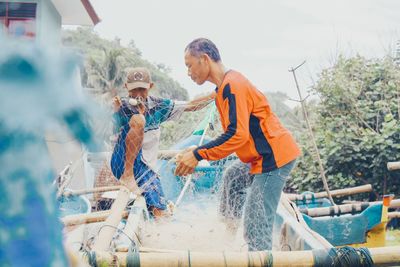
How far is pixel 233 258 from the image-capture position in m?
1.72

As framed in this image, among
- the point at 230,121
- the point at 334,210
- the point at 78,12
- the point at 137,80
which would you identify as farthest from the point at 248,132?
the point at 78,12

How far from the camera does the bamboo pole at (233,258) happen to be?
167cm

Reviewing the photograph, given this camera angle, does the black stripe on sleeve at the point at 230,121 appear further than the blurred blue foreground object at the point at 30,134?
Yes

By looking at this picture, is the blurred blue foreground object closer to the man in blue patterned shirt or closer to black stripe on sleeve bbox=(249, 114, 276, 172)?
black stripe on sleeve bbox=(249, 114, 276, 172)

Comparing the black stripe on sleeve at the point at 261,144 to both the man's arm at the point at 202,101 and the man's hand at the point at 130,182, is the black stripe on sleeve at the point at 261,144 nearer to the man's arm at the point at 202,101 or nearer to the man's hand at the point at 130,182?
the man's arm at the point at 202,101

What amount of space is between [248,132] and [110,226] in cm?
102

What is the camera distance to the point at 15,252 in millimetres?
608

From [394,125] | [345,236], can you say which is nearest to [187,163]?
[345,236]

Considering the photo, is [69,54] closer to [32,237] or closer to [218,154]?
[32,237]

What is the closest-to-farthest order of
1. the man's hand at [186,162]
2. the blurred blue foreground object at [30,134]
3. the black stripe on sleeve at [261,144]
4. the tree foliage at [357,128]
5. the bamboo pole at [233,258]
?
the blurred blue foreground object at [30,134] < the bamboo pole at [233,258] < the man's hand at [186,162] < the black stripe on sleeve at [261,144] < the tree foliage at [357,128]

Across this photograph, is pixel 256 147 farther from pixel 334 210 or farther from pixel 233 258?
pixel 334 210

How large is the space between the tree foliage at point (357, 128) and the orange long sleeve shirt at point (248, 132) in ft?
17.9

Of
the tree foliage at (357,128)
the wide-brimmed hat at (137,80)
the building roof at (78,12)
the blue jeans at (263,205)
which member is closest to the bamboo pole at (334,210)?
the blue jeans at (263,205)

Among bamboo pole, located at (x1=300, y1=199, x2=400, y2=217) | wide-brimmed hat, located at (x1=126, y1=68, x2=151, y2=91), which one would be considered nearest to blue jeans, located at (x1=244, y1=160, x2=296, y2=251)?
wide-brimmed hat, located at (x1=126, y1=68, x2=151, y2=91)
